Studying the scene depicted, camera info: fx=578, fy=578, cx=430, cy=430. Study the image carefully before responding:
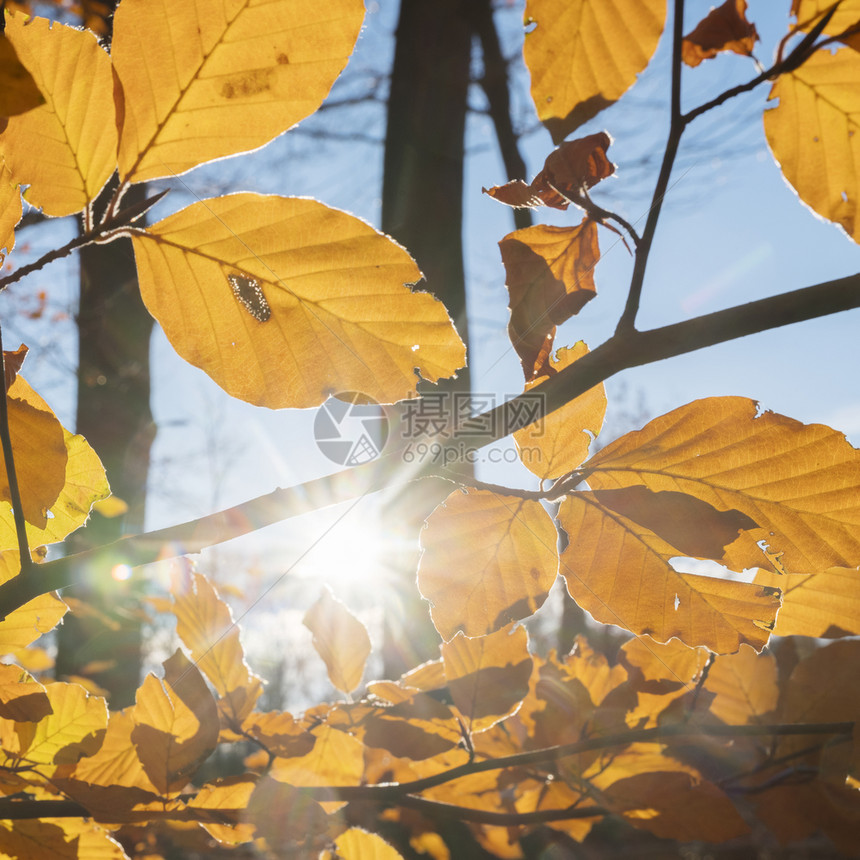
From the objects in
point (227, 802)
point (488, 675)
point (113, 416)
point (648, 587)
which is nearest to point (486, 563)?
point (648, 587)

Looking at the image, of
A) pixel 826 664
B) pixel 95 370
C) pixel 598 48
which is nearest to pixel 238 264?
pixel 598 48

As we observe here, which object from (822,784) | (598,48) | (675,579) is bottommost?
(822,784)

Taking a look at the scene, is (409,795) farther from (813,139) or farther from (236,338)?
(813,139)

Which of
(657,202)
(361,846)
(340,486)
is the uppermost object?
(657,202)

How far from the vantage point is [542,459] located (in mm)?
372

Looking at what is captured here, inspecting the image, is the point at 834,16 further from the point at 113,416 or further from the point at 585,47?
the point at 113,416

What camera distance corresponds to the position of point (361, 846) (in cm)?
47

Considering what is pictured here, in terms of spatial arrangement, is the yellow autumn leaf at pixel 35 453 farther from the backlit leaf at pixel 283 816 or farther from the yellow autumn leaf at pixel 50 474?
the backlit leaf at pixel 283 816

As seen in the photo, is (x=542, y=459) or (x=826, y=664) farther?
(x=826, y=664)

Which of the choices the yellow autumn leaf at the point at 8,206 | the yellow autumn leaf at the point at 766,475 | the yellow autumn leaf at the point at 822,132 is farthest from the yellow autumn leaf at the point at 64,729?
the yellow autumn leaf at the point at 822,132

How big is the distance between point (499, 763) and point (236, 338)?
0.35 metres

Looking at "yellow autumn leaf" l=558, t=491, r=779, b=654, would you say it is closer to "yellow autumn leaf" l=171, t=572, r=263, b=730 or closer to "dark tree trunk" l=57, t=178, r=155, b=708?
"yellow autumn leaf" l=171, t=572, r=263, b=730

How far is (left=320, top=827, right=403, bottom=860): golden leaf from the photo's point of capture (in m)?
0.46

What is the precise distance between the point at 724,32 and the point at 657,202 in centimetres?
14
